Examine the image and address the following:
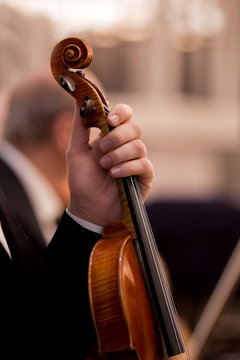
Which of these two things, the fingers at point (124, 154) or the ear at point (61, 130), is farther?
the ear at point (61, 130)

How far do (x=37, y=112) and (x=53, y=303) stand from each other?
1.15 metres

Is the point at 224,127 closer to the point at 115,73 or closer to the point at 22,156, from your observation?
the point at 115,73

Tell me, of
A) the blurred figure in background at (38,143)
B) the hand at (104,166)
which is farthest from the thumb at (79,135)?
the blurred figure in background at (38,143)

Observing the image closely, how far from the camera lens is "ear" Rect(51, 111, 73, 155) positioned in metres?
2.25

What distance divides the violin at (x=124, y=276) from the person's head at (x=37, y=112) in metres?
1.05

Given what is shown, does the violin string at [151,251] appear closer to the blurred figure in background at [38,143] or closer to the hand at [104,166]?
the hand at [104,166]

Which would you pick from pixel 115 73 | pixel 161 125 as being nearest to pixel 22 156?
pixel 161 125

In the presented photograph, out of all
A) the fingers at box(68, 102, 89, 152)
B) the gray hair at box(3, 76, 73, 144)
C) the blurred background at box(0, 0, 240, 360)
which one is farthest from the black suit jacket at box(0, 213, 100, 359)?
the blurred background at box(0, 0, 240, 360)

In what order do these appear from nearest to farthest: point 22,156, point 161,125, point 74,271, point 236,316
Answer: point 74,271 < point 22,156 < point 236,316 < point 161,125

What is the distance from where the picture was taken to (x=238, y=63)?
1091 centimetres

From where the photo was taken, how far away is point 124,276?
1062 mm

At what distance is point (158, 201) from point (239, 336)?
1.10 meters

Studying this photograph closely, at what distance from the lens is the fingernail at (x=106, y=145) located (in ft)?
3.60

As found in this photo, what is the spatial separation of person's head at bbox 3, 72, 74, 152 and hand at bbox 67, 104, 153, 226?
3.33 feet
